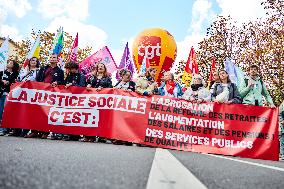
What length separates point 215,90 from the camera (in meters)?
8.51

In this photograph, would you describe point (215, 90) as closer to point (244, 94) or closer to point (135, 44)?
point (244, 94)

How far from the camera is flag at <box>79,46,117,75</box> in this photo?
14875 mm

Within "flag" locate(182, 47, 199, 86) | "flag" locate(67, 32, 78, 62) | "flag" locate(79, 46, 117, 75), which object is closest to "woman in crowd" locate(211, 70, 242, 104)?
"flag" locate(182, 47, 199, 86)

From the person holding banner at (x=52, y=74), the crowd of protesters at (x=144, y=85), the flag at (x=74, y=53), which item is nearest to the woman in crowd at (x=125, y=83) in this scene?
the crowd of protesters at (x=144, y=85)

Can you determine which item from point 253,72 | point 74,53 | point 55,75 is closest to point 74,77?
point 55,75

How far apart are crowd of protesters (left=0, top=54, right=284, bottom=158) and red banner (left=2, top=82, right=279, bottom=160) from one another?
9.1 inches

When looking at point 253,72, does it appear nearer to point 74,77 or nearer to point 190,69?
point 74,77

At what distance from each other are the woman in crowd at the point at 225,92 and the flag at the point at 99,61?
7.31 m

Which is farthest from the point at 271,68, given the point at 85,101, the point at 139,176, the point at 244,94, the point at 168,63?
the point at 139,176

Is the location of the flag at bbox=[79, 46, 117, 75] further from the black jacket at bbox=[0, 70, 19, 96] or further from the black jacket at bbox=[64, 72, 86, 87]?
the black jacket at bbox=[64, 72, 86, 87]

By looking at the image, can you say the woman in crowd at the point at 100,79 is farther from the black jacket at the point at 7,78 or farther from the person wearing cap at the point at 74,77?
the black jacket at the point at 7,78

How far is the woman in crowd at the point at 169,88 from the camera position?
30.1ft

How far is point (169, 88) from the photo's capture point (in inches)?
363

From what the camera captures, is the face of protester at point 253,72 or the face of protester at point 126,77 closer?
the face of protester at point 253,72
